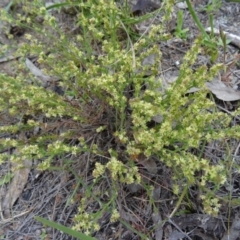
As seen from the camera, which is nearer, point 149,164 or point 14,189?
point 149,164

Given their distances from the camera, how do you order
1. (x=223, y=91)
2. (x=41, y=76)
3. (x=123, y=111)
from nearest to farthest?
(x=123, y=111) < (x=223, y=91) < (x=41, y=76)

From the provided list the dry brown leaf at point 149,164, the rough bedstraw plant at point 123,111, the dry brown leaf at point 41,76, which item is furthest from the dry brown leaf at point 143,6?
the dry brown leaf at point 149,164

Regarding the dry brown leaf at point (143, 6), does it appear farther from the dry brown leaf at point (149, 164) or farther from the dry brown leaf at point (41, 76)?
the dry brown leaf at point (149, 164)

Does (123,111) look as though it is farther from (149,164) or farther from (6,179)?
(6,179)

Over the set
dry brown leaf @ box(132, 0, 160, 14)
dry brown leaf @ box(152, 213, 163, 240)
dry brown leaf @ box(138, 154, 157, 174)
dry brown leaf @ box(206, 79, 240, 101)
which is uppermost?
dry brown leaf @ box(132, 0, 160, 14)

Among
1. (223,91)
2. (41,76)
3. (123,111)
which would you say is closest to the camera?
(123,111)

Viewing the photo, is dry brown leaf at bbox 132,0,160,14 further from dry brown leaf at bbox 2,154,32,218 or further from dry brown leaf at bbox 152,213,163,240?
dry brown leaf at bbox 152,213,163,240

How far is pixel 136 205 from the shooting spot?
157 centimetres

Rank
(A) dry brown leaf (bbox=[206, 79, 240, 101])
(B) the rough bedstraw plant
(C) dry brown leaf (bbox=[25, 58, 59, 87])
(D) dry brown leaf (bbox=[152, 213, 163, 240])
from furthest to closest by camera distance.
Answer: (C) dry brown leaf (bbox=[25, 58, 59, 87]), (A) dry brown leaf (bbox=[206, 79, 240, 101]), (D) dry brown leaf (bbox=[152, 213, 163, 240]), (B) the rough bedstraw plant

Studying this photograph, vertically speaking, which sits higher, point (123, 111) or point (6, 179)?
point (123, 111)

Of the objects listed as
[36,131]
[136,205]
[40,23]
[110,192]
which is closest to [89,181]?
[110,192]

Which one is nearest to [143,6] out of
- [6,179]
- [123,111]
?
[123,111]

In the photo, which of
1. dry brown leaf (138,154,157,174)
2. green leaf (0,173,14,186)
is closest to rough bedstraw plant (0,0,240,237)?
dry brown leaf (138,154,157,174)

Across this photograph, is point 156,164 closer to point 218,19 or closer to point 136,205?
point 136,205
